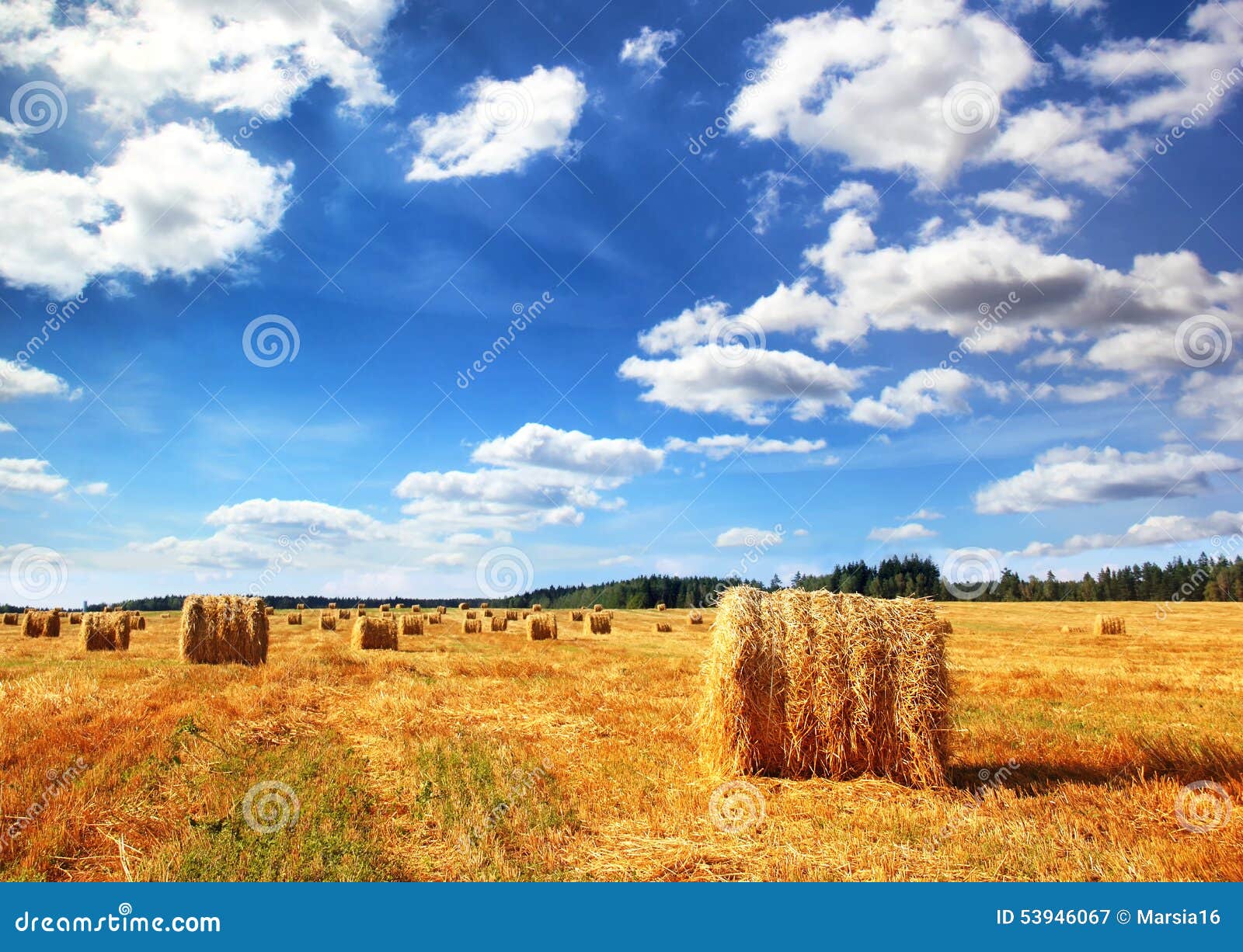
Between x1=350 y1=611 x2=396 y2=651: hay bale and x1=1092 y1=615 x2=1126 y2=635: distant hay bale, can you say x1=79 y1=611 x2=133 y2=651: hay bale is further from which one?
x1=1092 y1=615 x2=1126 y2=635: distant hay bale

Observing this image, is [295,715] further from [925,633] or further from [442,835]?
[925,633]

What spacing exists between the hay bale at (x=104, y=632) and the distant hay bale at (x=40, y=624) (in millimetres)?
11305

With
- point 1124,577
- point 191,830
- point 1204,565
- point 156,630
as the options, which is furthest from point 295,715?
point 1204,565

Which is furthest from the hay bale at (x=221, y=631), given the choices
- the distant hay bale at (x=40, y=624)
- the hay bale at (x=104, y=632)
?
the distant hay bale at (x=40, y=624)

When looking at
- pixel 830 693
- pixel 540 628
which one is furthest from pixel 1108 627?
pixel 830 693

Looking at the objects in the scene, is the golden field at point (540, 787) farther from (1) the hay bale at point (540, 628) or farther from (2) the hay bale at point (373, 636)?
(1) the hay bale at point (540, 628)

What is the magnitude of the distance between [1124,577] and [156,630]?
12750cm

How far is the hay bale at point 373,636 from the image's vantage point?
1049 inches

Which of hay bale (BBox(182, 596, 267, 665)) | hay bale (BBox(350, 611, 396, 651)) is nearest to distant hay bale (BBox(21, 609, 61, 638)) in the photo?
hay bale (BBox(350, 611, 396, 651))

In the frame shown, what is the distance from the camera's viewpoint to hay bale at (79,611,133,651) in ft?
80.4

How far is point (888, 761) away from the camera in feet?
28.7

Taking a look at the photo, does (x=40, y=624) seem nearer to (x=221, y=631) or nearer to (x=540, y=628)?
(x=221, y=631)

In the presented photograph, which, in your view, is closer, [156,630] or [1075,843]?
[1075,843]

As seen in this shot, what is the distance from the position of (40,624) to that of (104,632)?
12.3 metres
